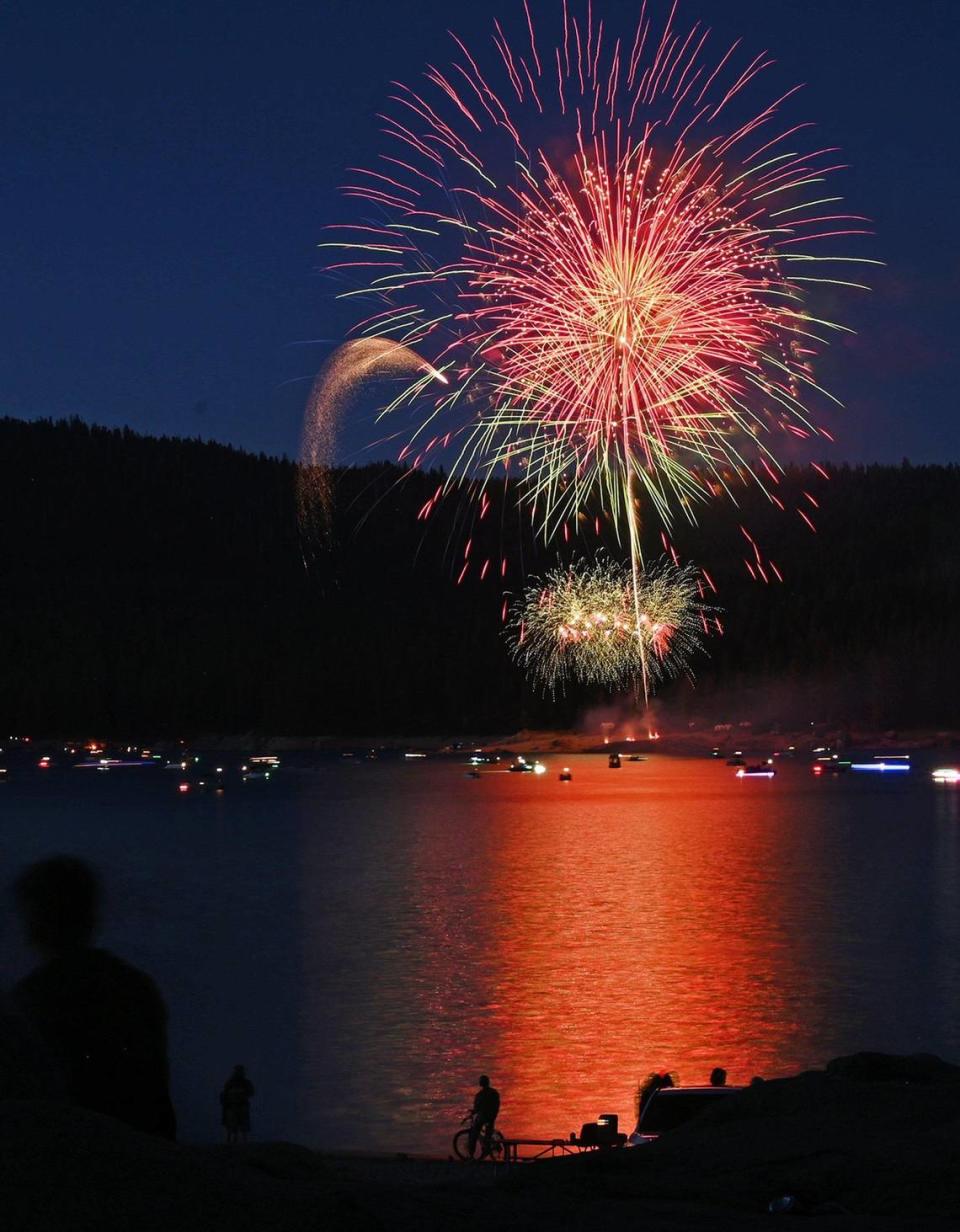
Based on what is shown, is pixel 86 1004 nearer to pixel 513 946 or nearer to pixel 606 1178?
pixel 606 1178

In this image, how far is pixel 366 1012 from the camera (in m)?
40.8

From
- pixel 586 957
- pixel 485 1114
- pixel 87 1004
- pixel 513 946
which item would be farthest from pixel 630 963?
pixel 87 1004

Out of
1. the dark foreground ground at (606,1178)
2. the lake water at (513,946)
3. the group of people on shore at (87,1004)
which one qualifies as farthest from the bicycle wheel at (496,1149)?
the group of people on shore at (87,1004)

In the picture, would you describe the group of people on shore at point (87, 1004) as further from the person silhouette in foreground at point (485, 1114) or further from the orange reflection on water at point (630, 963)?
the orange reflection on water at point (630, 963)

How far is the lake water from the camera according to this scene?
32656mm

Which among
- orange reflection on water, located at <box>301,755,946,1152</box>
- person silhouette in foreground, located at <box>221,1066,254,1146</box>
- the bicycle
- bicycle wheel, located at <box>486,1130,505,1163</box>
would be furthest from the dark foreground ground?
orange reflection on water, located at <box>301,755,946,1152</box>

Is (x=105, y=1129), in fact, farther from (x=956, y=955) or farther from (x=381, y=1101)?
(x=956, y=955)

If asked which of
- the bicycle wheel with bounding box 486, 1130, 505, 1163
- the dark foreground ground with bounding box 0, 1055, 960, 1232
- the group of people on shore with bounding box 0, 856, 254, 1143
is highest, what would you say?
the group of people on shore with bounding box 0, 856, 254, 1143

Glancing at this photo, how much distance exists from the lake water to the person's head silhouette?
19.9 metres

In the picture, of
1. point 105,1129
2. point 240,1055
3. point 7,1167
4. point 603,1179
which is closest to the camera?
point 7,1167

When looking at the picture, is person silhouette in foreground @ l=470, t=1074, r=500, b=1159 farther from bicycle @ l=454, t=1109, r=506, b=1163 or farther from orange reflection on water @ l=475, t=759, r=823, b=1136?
orange reflection on water @ l=475, t=759, r=823, b=1136

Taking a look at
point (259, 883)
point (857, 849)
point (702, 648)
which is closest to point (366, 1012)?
point (259, 883)

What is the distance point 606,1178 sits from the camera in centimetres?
1018

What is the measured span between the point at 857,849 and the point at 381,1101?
61639 mm
